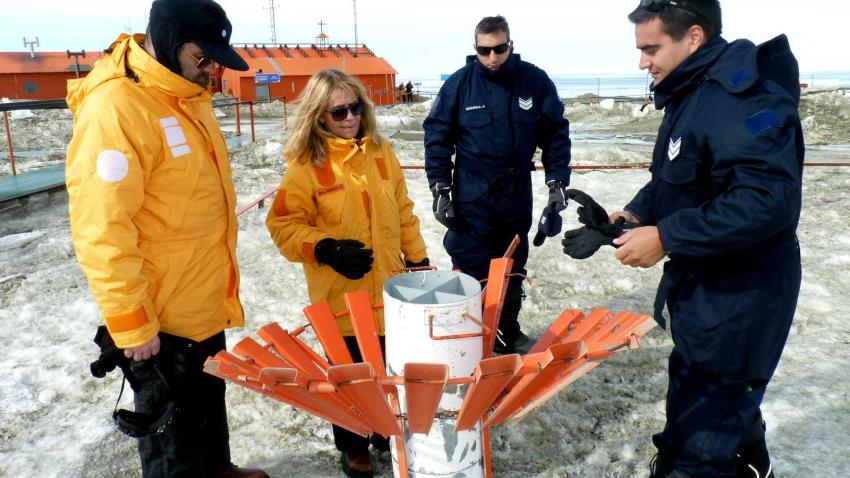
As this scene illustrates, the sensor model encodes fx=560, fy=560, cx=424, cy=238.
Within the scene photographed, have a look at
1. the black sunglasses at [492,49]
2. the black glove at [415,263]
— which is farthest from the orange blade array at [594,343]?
the black sunglasses at [492,49]

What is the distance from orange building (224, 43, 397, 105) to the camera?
27391 mm

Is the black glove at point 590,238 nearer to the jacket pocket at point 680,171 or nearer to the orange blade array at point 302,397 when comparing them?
the jacket pocket at point 680,171

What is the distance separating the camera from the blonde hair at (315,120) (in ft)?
8.09

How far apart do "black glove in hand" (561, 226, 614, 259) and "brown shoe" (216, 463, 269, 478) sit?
1.72 meters

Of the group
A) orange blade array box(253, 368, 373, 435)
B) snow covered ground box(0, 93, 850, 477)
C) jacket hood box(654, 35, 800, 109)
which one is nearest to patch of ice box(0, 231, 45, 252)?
snow covered ground box(0, 93, 850, 477)

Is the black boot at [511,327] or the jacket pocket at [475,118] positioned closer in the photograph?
the jacket pocket at [475,118]

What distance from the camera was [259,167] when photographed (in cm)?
966

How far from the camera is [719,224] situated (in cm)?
177

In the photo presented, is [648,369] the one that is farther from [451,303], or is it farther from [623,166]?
[623,166]

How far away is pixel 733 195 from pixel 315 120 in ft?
5.48

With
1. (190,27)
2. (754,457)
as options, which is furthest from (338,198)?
(754,457)

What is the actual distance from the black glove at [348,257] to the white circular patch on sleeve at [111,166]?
83cm

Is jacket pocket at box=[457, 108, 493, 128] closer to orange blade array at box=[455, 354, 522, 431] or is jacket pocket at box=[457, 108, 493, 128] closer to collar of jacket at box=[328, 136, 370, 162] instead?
collar of jacket at box=[328, 136, 370, 162]

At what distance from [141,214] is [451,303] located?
1.16 m
